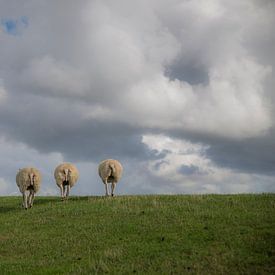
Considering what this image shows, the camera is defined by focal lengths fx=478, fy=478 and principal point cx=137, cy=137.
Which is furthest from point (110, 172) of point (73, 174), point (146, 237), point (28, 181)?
point (146, 237)

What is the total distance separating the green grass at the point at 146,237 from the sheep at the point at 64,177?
460 cm

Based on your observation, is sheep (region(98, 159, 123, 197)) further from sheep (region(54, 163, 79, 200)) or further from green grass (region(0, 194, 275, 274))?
green grass (region(0, 194, 275, 274))

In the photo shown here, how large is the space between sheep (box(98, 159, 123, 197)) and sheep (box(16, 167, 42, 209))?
428cm

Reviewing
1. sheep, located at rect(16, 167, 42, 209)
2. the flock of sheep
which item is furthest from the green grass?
the flock of sheep

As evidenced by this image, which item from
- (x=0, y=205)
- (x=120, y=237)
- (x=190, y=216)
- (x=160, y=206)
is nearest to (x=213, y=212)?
(x=190, y=216)

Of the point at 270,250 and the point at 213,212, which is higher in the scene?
the point at 213,212

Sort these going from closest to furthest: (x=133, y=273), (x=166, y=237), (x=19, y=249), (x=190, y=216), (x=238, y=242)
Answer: (x=133, y=273) < (x=238, y=242) < (x=166, y=237) < (x=19, y=249) < (x=190, y=216)

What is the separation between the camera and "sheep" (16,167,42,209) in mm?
29922

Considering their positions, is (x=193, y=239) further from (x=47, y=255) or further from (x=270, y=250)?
(x=47, y=255)

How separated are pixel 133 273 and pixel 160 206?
9664mm

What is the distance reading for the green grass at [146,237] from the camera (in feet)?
51.0

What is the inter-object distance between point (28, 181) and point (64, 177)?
9.21 ft

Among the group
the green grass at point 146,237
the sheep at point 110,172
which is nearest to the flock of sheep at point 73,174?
the sheep at point 110,172

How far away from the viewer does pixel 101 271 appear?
15.6 m
